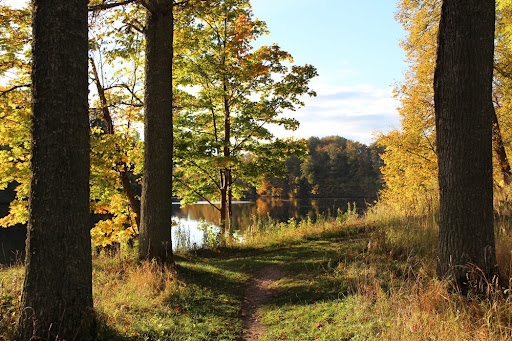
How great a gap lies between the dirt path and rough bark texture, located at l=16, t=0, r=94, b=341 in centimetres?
191

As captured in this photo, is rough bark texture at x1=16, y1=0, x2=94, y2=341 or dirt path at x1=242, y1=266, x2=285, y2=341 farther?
dirt path at x1=242, y1=266, x2=285, y2=341

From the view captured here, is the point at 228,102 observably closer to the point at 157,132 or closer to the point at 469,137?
the point at 157,132

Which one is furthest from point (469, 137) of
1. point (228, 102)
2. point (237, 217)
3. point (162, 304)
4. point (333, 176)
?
point (333, 176)

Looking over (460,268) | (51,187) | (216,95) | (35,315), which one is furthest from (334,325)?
(216,95)

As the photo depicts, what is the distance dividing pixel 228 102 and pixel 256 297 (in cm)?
761

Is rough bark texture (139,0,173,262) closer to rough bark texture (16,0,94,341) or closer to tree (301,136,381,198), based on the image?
rough bark texture (16,0,94,341)

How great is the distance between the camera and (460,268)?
4.13m

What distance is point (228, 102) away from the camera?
39.9ft

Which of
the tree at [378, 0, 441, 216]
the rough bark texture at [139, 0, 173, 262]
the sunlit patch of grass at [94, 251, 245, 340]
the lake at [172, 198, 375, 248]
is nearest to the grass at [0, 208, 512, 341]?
the sunlit patch of grass at [94, 251, 245, 340]

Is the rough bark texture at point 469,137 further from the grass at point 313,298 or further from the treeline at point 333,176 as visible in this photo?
the treeline at point 333,176

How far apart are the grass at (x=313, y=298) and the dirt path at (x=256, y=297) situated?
106 millimetres

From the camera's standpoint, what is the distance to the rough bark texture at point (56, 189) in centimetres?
336

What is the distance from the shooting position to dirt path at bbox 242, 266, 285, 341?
4559 millimetres

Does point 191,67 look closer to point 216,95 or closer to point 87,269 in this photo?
point 216,95
